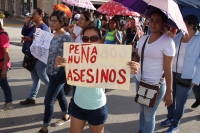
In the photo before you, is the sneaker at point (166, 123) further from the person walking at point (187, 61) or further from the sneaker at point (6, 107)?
the sneaker at point (6, 107)

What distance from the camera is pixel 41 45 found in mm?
3533

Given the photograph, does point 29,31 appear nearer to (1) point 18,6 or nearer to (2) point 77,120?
(2) point 77,120

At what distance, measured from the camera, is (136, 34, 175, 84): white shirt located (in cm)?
234

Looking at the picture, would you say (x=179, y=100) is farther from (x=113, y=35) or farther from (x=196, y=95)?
(x=113, y=35)

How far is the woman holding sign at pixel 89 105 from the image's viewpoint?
7.07 ft

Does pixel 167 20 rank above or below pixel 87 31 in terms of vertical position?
above

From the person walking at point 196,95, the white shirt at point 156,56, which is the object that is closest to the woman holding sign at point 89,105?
the white shirt at point 156,56

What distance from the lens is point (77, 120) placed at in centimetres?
222

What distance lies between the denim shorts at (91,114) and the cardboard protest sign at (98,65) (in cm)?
25

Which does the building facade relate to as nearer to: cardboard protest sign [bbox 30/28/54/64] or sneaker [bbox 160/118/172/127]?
cardboard protest sign [bbox 30/28/54/64]

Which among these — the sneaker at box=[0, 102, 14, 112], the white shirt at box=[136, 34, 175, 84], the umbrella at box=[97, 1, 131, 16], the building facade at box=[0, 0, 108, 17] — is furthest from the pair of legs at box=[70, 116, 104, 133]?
the building facade at box=[0, 0, 108, 17]

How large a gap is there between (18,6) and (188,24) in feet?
83.5

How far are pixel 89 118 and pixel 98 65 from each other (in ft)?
1.76

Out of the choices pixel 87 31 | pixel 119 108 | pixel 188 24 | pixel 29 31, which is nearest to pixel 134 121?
pixel 119 108
